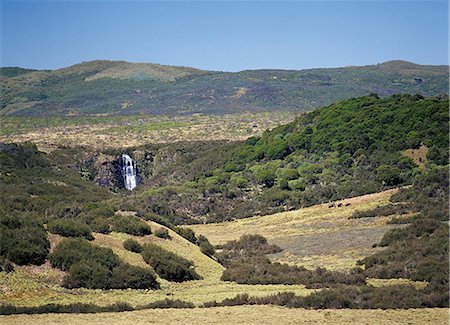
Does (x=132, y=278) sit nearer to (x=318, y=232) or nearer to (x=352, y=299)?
(x=352, y=299)

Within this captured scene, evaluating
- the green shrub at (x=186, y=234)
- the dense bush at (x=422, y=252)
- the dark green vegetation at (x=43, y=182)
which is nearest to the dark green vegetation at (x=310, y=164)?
the dark green vegetation at (x=43, y=182)

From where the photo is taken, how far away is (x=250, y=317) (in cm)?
2077

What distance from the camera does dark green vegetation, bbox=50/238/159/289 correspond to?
26.4m

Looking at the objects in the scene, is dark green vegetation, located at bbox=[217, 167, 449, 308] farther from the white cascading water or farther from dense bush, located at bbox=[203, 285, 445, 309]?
the white cascading water

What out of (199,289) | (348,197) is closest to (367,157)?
(348,197)

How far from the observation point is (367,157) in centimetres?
6831

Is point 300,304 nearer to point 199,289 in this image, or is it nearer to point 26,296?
point 199,289

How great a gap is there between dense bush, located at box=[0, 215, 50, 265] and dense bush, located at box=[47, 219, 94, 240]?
0.89 meters

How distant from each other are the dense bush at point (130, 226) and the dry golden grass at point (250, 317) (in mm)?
11195

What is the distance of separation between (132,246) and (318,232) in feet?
58.8

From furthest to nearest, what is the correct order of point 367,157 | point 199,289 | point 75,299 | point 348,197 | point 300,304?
point 367,157
point 348,197
point 199,289
point 75,299
point 300,304

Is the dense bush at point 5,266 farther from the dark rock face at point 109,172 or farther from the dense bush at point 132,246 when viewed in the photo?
the dark rock face at point 109,172

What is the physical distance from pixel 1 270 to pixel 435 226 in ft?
71.4

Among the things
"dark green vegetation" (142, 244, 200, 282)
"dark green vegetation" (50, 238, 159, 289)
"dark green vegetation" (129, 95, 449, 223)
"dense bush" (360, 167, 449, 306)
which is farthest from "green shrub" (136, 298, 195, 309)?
"dark green vegetation" (129, 95, 449, 223)
